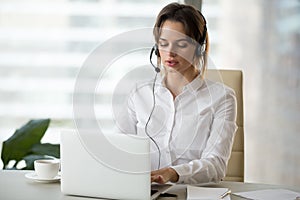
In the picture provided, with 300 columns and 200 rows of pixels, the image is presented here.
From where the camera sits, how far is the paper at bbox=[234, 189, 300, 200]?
1623mm

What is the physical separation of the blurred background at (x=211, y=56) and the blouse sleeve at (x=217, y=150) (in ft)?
3.28

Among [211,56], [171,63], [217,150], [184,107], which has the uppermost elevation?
[211,56]

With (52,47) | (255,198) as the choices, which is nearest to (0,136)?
(52,47)

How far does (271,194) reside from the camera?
5.47 feet

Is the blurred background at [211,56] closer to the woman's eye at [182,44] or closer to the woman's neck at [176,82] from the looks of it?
the woman's neck at [176,82]

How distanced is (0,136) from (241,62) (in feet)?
4.55

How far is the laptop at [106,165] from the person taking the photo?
4.93 ft

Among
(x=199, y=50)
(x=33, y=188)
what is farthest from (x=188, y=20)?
(x=33, y=188)

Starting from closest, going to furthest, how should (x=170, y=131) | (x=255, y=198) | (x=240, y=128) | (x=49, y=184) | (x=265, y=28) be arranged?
(x=255, y=198) < (x=49, y=184) < (x=170, y=131) < (x=240, y=128) < (x=265, y=28)

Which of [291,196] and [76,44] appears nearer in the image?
[291,196]

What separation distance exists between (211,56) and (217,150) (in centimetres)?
121

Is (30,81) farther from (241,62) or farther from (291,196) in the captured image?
(291,196)

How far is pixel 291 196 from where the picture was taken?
5.40 feet

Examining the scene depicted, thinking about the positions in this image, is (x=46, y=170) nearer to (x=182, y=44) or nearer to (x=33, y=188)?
(x=33, y=188)
